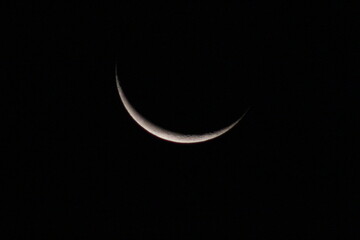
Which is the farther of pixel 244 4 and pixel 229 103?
pixel 229 103

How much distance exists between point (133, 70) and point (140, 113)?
0.21 meters

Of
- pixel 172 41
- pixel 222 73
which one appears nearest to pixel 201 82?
pixel 222 73

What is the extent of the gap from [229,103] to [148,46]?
0.44m

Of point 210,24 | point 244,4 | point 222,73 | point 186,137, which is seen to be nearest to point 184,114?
point 186,137

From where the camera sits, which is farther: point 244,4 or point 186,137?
point 186,137

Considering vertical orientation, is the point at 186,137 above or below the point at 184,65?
below

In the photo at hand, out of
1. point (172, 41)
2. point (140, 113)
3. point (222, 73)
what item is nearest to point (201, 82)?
point (222, 73)

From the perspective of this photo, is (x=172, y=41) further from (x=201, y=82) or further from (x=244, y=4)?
(x=244, y=4)

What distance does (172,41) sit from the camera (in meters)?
1.56

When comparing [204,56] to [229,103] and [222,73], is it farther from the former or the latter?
[229,103]

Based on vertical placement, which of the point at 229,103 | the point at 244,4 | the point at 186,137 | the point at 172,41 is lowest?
the point at 186,137

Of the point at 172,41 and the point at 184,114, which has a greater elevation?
the point at 172,41

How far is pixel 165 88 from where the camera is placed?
1.59 metres

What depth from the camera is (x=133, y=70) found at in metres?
1.61
